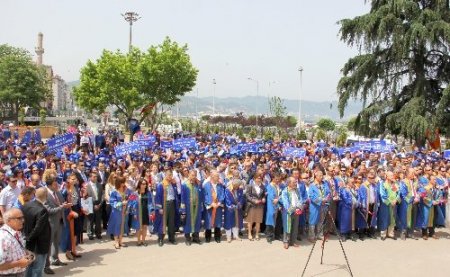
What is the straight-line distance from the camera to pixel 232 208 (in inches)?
432

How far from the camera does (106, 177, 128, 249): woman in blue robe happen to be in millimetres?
9992

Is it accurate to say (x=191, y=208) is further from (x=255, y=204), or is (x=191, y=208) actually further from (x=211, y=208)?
(x=255, y=204)

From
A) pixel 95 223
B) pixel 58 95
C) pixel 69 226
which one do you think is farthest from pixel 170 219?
pixel 58 95

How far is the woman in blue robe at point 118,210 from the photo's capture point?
9992 millimetres

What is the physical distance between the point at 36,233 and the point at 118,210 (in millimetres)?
3047

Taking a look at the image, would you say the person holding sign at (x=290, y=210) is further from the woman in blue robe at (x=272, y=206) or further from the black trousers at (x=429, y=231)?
the black trousers at (x=429, y=231)

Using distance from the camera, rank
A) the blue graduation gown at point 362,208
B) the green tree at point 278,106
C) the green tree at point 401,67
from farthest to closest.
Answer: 1. the green tree at point 278,106
2. the green tree at point 401,67
3. the blue graduation gown at point 362,208

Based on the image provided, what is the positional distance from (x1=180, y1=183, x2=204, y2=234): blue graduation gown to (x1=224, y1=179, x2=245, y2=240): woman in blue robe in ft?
2.08

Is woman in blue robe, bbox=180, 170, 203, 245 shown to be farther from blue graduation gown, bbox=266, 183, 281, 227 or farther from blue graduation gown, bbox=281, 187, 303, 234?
blue graduation gown, bbox=281, 187, 303, 234

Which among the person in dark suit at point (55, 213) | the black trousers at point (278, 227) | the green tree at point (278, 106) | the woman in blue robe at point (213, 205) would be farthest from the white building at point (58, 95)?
the person in dark suit at point (55, 213)

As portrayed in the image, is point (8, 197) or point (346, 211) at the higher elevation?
point (8, 197)

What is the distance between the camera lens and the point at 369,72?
2997 cm

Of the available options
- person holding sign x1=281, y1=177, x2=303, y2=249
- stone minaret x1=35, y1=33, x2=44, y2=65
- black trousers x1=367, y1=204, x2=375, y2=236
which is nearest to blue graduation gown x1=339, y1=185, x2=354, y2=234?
black trousers x1=367, y1=204, x2=375, y2=236

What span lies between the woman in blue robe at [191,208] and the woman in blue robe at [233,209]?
0.61m
